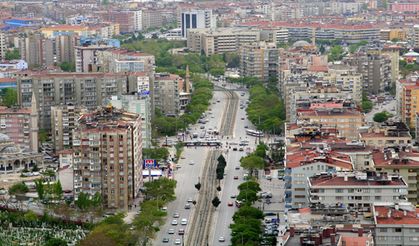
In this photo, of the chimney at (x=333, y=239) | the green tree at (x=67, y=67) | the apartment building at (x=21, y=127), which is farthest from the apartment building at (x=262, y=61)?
the chimney at (x=333, y=239)

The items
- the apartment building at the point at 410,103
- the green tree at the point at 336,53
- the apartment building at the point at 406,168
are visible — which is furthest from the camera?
the green tree at the point at 336,53

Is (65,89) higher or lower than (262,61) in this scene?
higher

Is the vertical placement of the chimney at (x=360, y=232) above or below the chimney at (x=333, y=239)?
below

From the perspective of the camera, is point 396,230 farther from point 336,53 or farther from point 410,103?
point 336,53

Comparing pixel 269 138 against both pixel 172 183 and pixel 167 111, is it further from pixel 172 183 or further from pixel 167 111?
pixel 172 183

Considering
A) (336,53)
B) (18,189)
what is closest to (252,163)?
(18,189)

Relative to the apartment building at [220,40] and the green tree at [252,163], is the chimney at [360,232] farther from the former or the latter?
the apartment building at [220,40]
